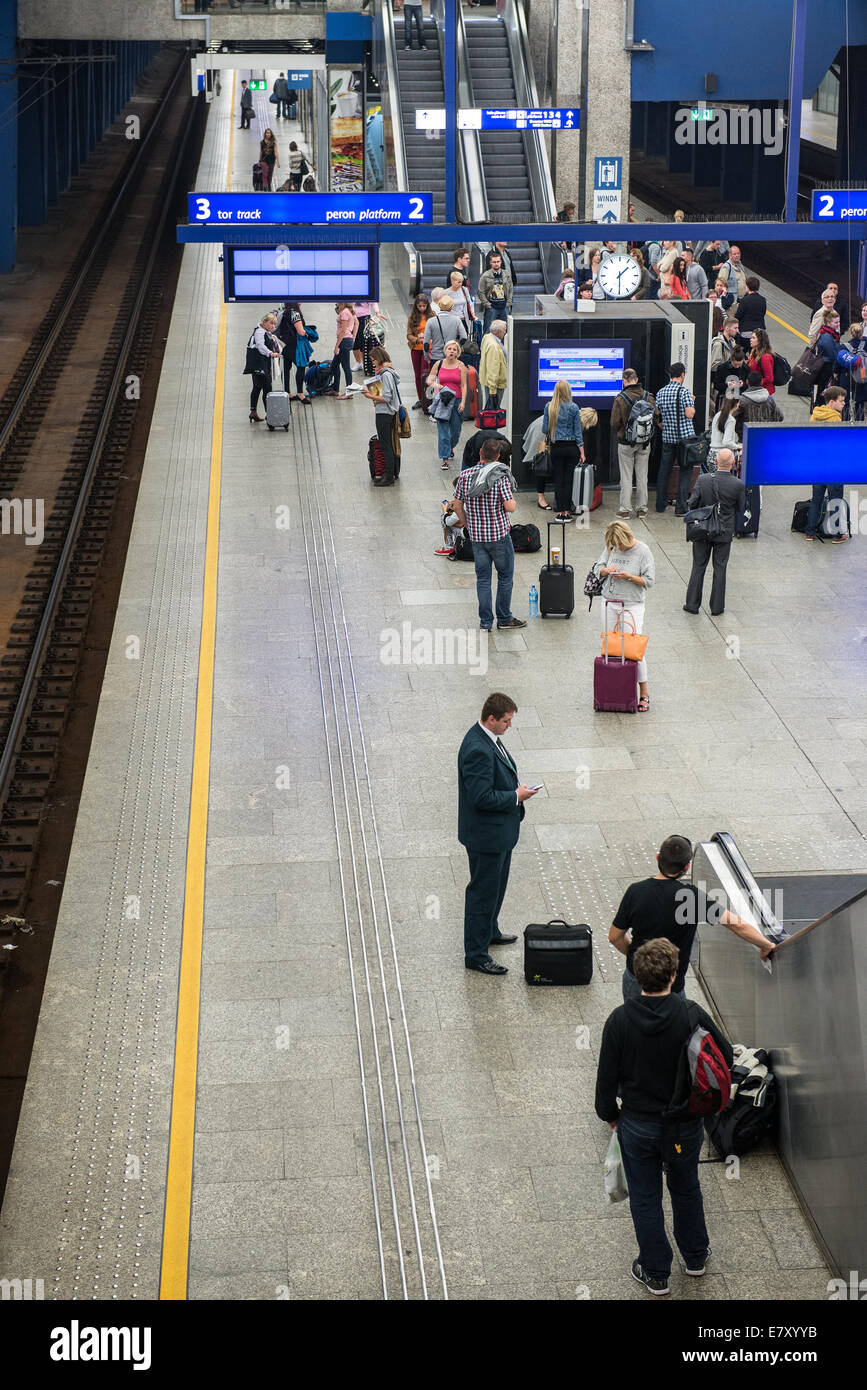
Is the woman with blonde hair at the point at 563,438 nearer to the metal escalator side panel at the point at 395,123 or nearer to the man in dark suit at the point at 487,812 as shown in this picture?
the man in dark suit at the point at 487,812

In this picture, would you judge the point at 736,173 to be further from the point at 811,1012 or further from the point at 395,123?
the point at 811,1012

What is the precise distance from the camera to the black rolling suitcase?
14586 millimetres

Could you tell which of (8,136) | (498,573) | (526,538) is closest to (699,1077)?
(498,573)

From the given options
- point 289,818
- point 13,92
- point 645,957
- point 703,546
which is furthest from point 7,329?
point 645,957

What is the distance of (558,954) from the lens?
9.07 m

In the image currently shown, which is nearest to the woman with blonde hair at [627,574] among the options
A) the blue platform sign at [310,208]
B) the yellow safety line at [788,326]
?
the blue platform sign at [310,208]

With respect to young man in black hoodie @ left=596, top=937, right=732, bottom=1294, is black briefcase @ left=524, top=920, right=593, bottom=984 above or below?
below

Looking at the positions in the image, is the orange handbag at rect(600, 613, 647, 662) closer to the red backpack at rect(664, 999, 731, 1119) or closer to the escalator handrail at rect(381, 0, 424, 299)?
the red backpack at rect(664, 999, 731, 1119)

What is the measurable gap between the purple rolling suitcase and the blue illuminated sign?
243cm

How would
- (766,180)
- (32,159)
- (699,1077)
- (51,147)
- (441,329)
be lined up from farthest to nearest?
1. (51,147)
2. (766,180)
3. (32,159)
4. (441,329)
5. (699,1077)

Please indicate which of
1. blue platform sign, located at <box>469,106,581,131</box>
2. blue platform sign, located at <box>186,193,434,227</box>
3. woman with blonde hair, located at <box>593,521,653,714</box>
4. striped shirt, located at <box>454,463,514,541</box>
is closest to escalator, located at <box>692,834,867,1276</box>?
woman with blonde hair, located at <box>593,521,653,714</box>

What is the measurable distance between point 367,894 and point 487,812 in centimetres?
165

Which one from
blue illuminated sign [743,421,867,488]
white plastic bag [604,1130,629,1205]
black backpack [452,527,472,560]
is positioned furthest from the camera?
black backpack [452,527,472,560]

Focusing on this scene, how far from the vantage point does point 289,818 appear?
11.2 m
